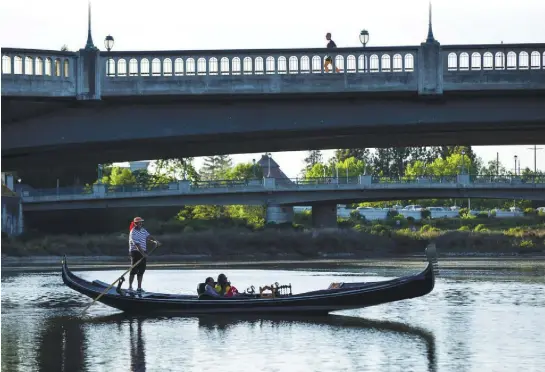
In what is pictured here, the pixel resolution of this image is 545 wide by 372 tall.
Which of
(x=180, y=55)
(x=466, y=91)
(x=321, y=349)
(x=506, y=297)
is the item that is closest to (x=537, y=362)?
(x=321, y=349)

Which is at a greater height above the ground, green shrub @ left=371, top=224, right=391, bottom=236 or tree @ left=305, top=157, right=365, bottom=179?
tree @ left=305, top=157, right=365, bottom=179

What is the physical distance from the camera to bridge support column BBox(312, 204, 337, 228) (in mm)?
108500

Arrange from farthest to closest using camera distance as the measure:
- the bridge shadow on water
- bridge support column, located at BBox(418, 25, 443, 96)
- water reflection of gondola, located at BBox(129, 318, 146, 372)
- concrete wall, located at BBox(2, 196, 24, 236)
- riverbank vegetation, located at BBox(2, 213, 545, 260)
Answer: concrete wall, located at BBox(2, 196, 24, 236) < riverbank vegetation, located at BBox(2, 213, 545, 260) < bridge support column, located at BBox(418, 25, 443, 96) < the bridge shadow on water < water reflection of gondola, located at BBox(129, 318, 146, 372)

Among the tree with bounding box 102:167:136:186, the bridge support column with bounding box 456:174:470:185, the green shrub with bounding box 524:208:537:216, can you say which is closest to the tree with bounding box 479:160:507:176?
the green shrub with bounding box 524:208:537:216

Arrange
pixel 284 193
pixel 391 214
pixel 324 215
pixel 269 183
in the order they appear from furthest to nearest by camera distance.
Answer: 1. pixel 391 214
2. pixel 324 215
3. pixel 269 183
4. pixel 284 193

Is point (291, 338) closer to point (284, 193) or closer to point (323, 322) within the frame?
point (323, 322)

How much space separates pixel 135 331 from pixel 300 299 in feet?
15.0

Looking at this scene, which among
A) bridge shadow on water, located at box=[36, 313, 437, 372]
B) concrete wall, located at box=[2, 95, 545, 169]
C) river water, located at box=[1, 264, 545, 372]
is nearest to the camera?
river water, located at box=[1, 264, 545, 372]

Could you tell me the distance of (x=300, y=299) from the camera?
34156 mm

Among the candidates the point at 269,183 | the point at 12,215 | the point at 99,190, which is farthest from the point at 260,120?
the point at 12,215

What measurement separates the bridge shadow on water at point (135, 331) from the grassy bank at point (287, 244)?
5453cm

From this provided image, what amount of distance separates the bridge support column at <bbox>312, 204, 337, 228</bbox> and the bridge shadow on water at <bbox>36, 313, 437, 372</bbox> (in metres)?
72.2

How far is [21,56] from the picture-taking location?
48094 mm

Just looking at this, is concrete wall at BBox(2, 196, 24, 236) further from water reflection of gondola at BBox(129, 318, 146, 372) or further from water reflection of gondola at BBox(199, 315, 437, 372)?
water reflection of gondola at BBox(129, 318, 146, 372)
